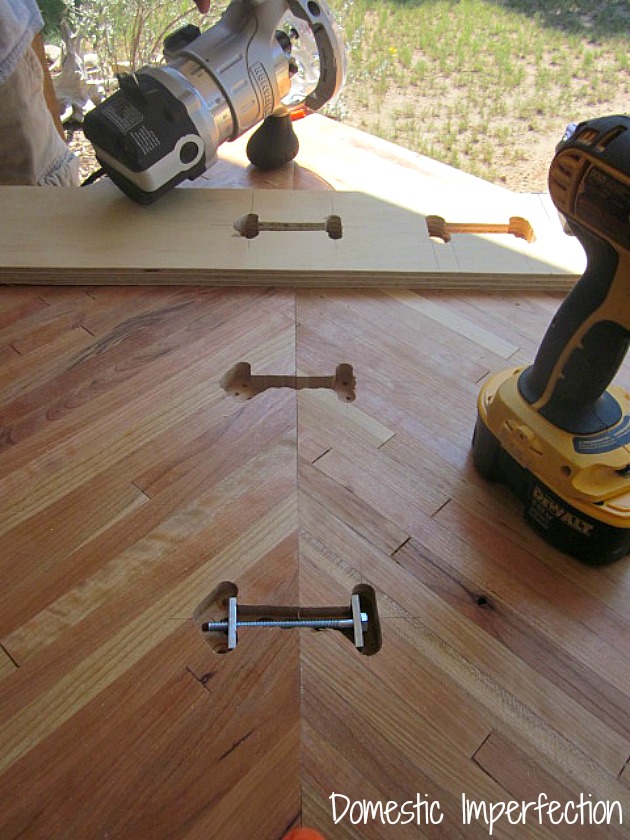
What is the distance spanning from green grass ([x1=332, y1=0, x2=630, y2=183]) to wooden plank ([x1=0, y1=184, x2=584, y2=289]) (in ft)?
3.19

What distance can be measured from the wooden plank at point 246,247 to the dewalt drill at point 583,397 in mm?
271

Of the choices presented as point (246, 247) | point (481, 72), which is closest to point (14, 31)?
point (246, 247)

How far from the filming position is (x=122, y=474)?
0.65m

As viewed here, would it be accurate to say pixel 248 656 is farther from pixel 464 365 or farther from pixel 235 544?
pixel 464 365

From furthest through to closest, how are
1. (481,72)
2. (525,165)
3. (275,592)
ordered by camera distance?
(481,72) → (525,165) → (275,592)

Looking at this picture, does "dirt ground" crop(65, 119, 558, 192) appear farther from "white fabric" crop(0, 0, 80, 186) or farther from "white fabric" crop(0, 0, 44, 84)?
"white fabric" crop(0, 0, 44, 84)

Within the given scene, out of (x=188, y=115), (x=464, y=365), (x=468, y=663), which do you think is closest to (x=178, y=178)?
(x=188, y=115)

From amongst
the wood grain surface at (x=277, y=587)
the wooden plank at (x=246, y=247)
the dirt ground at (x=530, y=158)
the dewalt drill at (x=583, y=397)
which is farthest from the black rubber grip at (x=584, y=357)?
the dirt ground at (x=530, y=158)

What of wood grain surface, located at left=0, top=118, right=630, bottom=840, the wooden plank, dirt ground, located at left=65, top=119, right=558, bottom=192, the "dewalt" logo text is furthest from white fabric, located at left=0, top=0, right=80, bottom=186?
the "dewalt" logo text

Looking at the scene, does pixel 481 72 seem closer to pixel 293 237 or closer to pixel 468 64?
pixel 468 64

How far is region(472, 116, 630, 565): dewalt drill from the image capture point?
51 cm

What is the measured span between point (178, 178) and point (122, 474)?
0.46 metres

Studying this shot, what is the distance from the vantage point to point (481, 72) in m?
2.14

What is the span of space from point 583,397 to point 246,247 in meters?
0.48
